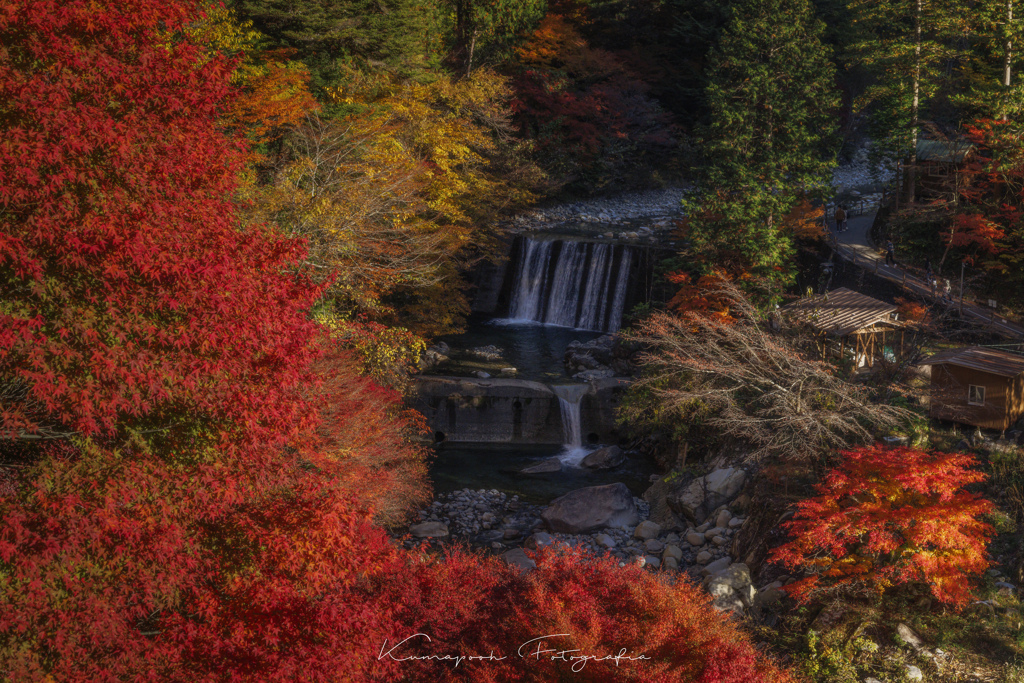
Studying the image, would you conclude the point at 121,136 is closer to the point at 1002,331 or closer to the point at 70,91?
the point at 70,91

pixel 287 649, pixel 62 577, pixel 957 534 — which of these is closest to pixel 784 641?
pixel 957 534

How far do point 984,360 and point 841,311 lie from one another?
297 centimetres

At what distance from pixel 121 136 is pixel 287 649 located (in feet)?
14.9

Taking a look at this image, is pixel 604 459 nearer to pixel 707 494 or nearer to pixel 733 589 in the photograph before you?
pixel 707 494

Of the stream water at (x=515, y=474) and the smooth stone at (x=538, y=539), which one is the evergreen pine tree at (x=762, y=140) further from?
the smooth stone at (x=538, y=539)

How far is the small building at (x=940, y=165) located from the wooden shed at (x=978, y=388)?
826 centimetres

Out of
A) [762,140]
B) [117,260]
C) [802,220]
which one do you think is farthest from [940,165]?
[117,260]

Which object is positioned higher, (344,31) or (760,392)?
(344,31)

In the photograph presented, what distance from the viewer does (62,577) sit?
5414mm

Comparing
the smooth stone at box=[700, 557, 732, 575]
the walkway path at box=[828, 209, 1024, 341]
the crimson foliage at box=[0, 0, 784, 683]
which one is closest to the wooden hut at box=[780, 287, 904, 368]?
the walkway path at box=[828, 209, 1024, 341]

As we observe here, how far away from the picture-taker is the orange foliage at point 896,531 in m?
7.61

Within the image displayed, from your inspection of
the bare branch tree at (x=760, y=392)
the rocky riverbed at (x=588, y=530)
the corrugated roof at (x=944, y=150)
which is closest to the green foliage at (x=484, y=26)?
the corrugated roof at (x=944, y=150)

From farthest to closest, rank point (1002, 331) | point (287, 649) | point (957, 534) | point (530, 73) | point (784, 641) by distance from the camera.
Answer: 1. point (530, 73)
2. point (1002, 331)
3. point (784, 641)
4. point (957, 534)
5. point (287, 649)

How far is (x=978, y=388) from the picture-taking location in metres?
11.6
